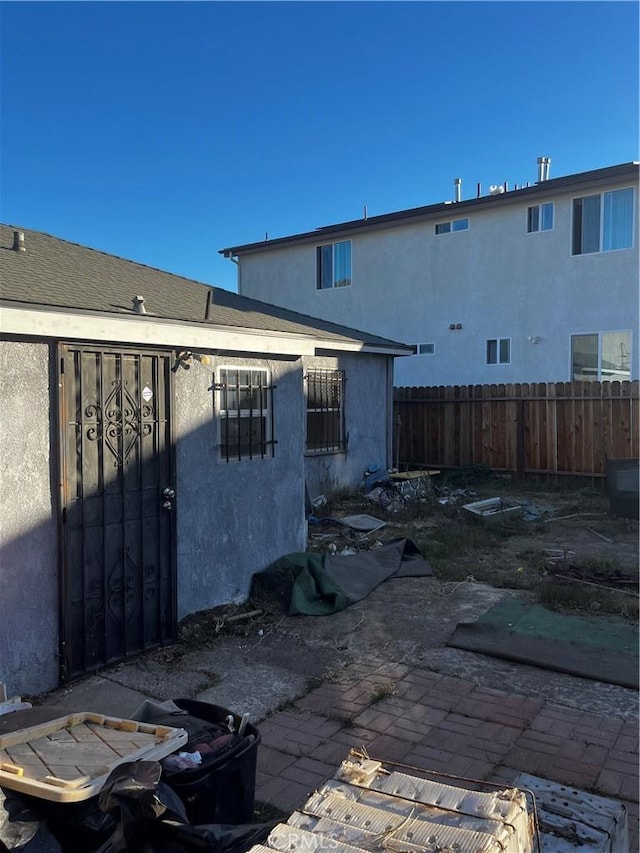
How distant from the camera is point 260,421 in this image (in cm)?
680

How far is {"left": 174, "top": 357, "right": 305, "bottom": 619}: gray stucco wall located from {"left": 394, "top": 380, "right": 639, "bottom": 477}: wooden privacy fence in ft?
28.0

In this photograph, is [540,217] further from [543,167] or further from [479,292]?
[543,167]

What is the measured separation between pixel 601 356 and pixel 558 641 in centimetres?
1177

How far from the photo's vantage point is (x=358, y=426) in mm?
13297

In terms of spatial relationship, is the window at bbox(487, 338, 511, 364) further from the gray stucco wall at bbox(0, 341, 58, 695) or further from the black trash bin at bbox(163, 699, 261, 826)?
the black trash bin at bbox(163, 699, 261, 826)

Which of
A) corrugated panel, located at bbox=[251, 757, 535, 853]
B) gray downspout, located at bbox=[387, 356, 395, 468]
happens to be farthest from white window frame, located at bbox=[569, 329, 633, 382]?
corrugated panel, located at bbox=[251, 757, 535, 853]

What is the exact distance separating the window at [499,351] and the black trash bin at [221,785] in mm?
15310

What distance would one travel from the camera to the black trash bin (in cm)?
274

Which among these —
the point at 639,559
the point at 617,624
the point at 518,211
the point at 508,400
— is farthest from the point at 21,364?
the point at 518,211

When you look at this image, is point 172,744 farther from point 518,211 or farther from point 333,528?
point 518,211

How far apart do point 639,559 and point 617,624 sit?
2.64m

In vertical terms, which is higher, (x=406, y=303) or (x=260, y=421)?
(x=406, y=303)

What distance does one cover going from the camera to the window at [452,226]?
17.7 meters

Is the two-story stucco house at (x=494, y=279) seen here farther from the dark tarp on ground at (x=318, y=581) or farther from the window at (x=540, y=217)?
the dark tarp on ground at (x=318, y=581)
